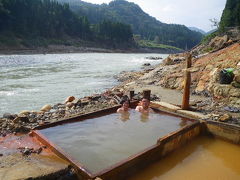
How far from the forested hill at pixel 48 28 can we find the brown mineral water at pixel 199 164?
2188 inches

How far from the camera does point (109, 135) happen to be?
6.90 metres

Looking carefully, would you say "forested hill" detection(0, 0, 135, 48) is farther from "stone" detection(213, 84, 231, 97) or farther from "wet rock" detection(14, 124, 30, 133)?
"stone" detection(213, 84, 231, 97)

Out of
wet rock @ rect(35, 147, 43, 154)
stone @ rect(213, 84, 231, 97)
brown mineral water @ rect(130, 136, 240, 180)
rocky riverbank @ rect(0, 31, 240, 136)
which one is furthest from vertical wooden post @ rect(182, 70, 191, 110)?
wet rock @ rect(35, 147, 43, 154)

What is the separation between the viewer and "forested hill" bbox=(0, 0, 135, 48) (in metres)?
62.5

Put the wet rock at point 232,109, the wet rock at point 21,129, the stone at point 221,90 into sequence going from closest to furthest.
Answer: the wet rock at point 21,129, the wet rock at point 232,109, the stone at point 221,90

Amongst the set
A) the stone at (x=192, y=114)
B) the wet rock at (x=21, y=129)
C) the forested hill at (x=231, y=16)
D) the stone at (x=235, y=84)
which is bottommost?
the wet rock at (x=21, y=129)

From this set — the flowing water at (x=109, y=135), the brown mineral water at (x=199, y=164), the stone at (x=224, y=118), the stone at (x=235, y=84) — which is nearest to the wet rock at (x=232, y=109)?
the stone at (x=224, y=118)

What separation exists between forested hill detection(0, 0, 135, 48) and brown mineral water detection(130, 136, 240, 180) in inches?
2188

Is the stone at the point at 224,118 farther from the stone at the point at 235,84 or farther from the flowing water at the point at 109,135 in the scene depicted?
the stone at the point at 235,84

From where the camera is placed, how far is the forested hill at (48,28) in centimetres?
6247

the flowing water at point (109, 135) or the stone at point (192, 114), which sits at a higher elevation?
the stone at point (192, 114)

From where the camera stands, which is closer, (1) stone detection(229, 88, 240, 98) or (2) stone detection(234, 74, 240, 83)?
(1) stone detection(229, 88, 240, 98)

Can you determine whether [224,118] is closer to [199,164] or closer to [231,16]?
[199,164]

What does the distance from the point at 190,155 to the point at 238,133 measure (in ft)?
5.84
